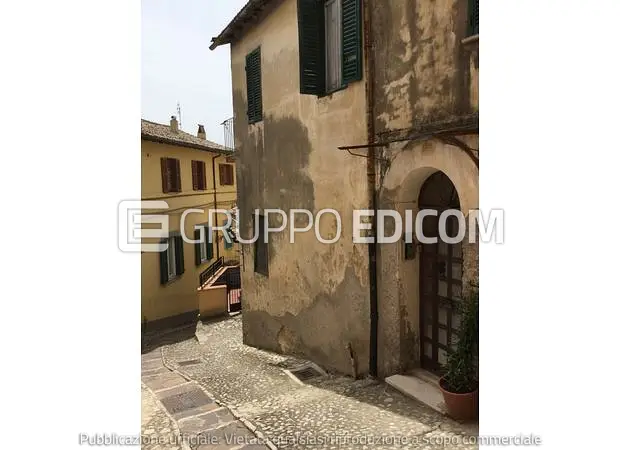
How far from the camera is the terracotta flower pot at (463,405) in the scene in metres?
4.63

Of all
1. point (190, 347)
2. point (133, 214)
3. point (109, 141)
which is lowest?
point (190, 347)

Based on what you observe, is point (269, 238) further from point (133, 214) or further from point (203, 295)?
point (133, 214)

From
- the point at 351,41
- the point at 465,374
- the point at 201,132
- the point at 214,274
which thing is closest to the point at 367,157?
the point at 351,41

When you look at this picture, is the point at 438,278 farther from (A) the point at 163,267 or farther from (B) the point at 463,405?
(A) the point at 163,267

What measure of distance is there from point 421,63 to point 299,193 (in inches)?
148

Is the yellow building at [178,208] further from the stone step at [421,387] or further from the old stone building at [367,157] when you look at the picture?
the stone step at [421,387]

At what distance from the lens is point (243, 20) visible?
10.1 metres

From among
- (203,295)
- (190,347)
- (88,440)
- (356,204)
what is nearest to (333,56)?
(356,204)

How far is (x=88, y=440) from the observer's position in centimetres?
159

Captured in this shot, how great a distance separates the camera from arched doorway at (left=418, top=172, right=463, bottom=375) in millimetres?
5852

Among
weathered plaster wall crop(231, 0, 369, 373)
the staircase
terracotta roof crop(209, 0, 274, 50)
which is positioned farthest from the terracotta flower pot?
the staircase

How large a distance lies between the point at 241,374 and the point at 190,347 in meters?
5.06

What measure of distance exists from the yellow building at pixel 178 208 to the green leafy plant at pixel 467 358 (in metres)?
11.7

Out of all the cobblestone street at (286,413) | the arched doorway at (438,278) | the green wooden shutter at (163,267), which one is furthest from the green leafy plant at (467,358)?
the green wooden shutter at (163,267)
